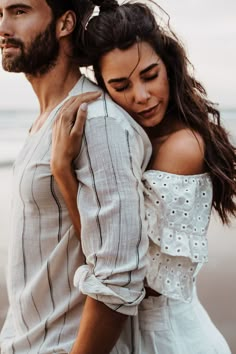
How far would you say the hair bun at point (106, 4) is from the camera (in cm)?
213

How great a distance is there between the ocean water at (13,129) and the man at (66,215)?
4.82 meters

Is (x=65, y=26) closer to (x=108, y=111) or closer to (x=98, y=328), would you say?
(x=108, y=111)

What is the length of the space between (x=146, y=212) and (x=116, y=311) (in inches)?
9.2

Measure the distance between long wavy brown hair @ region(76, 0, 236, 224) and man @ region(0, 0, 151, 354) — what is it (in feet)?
0.31

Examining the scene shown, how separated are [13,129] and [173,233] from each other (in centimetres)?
650

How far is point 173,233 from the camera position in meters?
1.98

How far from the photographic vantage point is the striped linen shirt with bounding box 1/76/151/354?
1.88m

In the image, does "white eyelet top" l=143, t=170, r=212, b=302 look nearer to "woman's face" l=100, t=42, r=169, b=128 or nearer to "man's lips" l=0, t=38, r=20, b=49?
"woman's face" l=100, t=42, r=169, b=128

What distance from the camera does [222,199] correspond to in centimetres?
218

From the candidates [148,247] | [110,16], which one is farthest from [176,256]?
[110,16]

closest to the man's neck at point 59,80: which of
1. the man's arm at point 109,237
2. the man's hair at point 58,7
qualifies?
the man's hair at point 58,7

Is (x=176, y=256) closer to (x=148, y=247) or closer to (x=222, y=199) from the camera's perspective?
(x=148, y=247)

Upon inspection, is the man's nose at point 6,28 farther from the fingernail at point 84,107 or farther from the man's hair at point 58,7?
the fingernail at point 84,107

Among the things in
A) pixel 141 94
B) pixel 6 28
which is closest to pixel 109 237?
pixel 141 94
